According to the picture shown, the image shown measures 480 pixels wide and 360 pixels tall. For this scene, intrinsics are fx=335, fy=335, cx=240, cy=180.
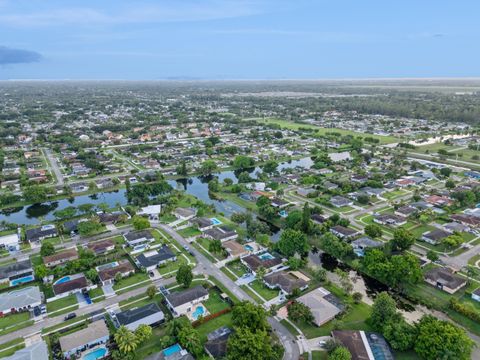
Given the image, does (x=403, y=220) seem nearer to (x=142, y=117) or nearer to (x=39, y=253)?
(x=39, y=253)

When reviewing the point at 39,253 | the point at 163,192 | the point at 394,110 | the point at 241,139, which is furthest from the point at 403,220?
the point at 394,110

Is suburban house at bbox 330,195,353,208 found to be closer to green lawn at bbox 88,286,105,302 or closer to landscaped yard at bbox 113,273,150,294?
landscaped yard at bbox 113,273,150,294

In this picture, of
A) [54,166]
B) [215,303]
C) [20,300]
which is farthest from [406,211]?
[54,166]

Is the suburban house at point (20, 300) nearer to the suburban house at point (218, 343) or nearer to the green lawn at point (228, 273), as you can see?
the suburban house at point (218, 343)

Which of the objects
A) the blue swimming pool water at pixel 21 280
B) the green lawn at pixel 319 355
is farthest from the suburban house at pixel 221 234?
the blue swimming pool water at pixel 21 280

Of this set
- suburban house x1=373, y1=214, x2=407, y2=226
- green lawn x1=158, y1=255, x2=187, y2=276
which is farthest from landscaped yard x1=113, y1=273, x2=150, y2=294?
suburban house x1=373, y1=214, x2=407, y2=226

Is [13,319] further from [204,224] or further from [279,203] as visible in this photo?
[279,203]
